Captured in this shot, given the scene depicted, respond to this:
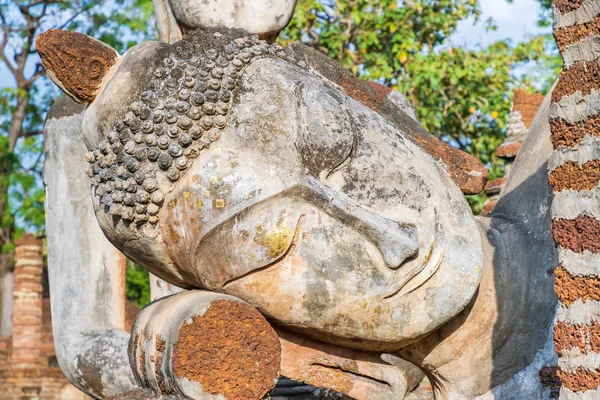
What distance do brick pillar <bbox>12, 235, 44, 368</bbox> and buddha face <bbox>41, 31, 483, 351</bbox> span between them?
441 inches

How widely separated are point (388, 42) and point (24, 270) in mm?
5990

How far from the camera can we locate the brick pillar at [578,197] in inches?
107

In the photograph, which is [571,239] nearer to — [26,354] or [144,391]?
[144,391]

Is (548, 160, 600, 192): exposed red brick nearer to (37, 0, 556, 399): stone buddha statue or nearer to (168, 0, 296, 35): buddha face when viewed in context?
(37, 0, 556, 399): stone buddha statue

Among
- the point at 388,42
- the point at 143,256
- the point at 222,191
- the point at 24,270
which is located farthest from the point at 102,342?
the point at 24,270

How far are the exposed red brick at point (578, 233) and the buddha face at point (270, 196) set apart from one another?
1.45 feet

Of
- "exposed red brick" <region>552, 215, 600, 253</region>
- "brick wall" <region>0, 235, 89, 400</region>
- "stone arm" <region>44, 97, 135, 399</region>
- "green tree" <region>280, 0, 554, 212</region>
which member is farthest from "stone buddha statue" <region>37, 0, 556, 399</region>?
"brick wall" <region>0, 235, 89, 400</region>

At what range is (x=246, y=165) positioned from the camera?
9.77 feet

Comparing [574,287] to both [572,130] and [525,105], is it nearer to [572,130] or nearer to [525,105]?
[572,130]

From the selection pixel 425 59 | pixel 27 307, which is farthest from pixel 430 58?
pixel 27 307

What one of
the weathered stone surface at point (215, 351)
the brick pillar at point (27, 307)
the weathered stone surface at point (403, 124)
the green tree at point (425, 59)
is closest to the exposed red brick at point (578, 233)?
the weathered stone surface at point (403, 124)

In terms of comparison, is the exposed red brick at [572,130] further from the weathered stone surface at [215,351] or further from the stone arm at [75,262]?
the stone arm at [75,262]

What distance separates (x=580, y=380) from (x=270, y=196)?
98cm

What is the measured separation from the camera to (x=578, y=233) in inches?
109
